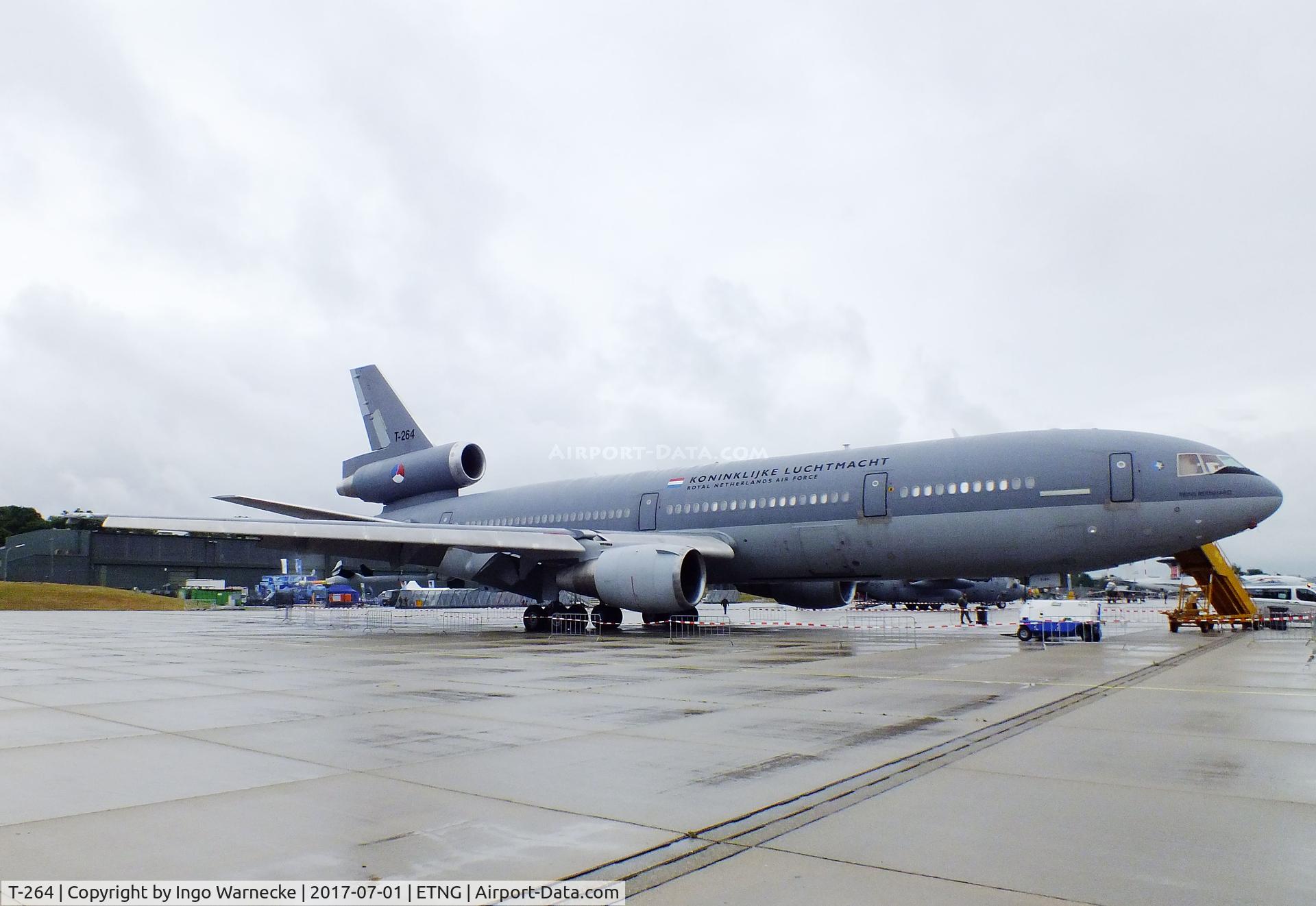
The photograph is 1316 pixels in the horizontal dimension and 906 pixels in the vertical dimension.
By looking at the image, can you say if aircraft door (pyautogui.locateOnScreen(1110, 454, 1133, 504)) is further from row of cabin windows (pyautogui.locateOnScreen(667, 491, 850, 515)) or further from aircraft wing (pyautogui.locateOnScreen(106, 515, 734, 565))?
aircraft wing (pyautogui.locateOnScreen(106, 515, 734, 565))

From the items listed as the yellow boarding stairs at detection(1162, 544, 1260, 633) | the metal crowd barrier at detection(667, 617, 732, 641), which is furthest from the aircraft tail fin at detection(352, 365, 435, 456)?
the yellow boarding stairs at detection(1162, 544, 1260, 633)

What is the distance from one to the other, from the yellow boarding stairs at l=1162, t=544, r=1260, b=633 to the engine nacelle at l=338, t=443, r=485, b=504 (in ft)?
62.9

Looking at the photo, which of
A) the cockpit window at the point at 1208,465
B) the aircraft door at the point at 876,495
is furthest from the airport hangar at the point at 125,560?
the cockpit window at the point at 1208,465

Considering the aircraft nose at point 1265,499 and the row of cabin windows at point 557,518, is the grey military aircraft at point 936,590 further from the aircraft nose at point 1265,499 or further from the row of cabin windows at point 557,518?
the aircraft nose at point 1265,499

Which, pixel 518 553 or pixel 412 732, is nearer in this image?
pixel 412 732

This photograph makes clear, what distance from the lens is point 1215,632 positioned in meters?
22.4

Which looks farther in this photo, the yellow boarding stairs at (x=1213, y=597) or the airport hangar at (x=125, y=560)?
the airport hangar at (x=125, y=560)

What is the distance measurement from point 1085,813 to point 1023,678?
6.68m

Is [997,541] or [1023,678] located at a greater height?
[997,541]

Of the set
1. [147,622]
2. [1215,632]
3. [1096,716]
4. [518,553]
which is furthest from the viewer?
[147,622]

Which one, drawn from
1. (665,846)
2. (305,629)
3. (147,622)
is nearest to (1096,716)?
(665,846)

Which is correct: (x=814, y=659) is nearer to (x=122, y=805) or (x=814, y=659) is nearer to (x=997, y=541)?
(x=997, y=541)

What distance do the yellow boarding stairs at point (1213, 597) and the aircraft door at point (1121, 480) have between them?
7158 millimetres

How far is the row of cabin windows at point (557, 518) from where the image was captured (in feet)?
78.1
